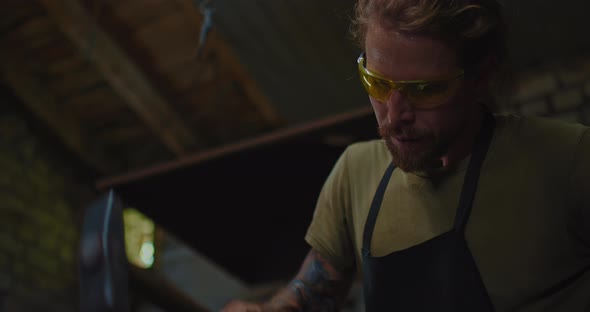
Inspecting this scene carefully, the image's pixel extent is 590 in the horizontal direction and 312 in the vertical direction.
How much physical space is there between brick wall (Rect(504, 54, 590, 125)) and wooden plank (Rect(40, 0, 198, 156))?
9.66 feet

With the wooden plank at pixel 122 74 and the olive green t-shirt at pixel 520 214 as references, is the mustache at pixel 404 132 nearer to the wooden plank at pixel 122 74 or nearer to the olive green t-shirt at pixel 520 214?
the olive green t-shirt at pixel 520 214

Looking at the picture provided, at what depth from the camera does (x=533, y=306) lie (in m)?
1.22

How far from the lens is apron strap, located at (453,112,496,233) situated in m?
1.32

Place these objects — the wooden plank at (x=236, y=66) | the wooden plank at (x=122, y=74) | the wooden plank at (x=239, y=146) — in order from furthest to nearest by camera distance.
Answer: the wooden plank at (x=122, y=74) → the wooden plank at (x=236, y=66) → the wooden plank at (x=239, y=146)

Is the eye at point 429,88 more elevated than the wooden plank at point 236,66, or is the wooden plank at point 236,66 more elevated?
the wooden plank at point 236,66

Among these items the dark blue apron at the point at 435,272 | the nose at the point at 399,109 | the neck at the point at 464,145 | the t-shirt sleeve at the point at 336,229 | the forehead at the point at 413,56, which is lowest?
the dark blue apron at the point at 435,272

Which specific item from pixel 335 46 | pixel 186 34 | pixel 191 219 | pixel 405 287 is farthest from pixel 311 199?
pixel 405 287

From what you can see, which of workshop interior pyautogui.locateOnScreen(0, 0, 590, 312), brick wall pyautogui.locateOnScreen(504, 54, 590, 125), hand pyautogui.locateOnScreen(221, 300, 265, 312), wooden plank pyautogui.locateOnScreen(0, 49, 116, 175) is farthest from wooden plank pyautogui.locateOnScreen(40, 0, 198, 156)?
hand pyautogui.locateOnScreen(221, 300, 265, 312)

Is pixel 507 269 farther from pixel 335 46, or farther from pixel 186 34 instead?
pixel 186 34

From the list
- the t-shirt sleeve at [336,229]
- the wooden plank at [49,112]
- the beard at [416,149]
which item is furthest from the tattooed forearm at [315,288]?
the wooden plank at [49,112]

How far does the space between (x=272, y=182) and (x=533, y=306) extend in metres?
2.48

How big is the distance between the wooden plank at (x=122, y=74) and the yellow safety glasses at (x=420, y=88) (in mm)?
3924

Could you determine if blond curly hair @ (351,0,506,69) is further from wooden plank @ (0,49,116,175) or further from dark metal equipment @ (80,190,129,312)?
wooden plank @ (0,49,116,175)

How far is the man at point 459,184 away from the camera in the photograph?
122 cm
